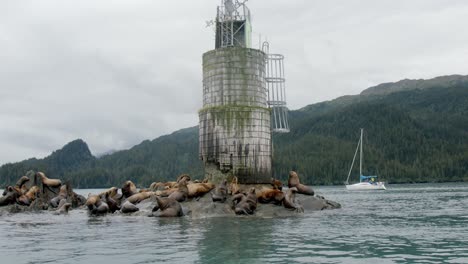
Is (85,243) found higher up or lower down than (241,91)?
lower down

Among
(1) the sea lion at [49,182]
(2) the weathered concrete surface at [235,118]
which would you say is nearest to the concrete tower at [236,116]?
(2) the weathered concrete surface at [235,118]

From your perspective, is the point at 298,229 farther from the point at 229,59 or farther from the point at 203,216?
the point at 229,59

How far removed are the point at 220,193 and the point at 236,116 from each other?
5.67m

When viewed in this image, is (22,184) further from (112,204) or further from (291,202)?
(291,202)

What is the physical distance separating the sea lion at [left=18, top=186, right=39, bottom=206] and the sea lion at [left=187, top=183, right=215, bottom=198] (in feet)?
48.3

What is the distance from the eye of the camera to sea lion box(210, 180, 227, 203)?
29969 millimetres

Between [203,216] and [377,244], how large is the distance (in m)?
13.5

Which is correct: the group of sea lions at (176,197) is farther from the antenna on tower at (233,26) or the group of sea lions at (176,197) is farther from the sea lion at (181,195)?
the antenna on tower at (233,26)

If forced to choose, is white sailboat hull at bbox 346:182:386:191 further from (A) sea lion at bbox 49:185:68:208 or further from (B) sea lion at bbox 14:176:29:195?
(B) sea lion at bbox 14:176:29:195

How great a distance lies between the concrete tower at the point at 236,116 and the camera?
108 ft

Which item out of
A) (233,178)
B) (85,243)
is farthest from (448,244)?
(233,178)

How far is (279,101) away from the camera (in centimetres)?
3753

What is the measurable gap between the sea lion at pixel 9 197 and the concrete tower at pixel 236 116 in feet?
51.1

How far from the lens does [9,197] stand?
3744cm
